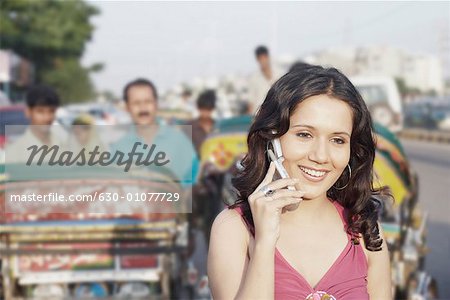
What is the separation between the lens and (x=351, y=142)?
2400 millimetres

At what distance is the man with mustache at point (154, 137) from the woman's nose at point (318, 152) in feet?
8.87

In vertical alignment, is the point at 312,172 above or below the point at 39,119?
above

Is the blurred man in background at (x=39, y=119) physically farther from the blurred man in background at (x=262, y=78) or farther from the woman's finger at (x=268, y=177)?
the woman's finger at (x=268, y=177)

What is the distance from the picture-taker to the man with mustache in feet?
16.5

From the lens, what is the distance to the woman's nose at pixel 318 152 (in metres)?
2.24

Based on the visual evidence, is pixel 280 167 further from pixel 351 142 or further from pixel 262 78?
pixel 262 78

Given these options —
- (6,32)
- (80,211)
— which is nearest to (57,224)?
(80,211)

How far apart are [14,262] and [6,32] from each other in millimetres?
38097

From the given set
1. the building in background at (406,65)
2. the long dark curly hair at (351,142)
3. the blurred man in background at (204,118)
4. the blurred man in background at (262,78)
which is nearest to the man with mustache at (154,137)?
the blurred man in background at (204,118)

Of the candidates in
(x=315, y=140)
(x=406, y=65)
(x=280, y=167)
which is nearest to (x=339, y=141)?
(x=315, y=140)

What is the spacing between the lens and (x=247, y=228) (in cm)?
223

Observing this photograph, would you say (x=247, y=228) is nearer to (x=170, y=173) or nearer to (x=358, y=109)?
(x=358, y=109)

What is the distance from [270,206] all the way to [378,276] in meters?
0.49

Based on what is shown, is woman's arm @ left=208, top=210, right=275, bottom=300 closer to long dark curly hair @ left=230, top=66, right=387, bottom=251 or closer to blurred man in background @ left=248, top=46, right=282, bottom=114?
long dark curly hair @ left=230, top=66, right=387, bottom=251
